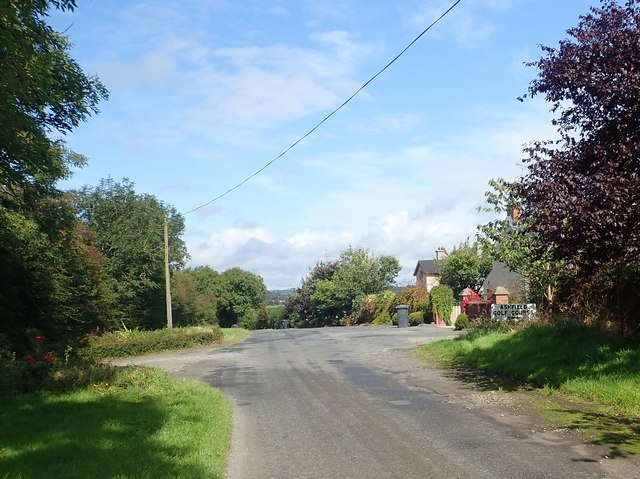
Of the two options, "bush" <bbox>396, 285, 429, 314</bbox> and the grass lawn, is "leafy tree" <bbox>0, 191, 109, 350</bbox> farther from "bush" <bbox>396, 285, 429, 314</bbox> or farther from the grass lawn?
"bush" <bbox>396, 285, 429, 314</bbox>

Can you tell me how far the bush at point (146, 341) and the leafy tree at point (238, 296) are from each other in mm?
63399

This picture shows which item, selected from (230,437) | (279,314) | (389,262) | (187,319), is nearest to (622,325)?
(230,437)

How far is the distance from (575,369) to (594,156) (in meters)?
4.30

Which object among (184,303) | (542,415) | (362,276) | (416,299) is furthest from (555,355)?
(362,276)

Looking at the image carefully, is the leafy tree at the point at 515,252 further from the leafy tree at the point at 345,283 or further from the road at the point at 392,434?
the leafy tree at the point at 345,283

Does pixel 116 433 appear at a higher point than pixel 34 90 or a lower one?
lower

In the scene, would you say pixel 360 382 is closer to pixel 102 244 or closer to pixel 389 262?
pixel 102 244

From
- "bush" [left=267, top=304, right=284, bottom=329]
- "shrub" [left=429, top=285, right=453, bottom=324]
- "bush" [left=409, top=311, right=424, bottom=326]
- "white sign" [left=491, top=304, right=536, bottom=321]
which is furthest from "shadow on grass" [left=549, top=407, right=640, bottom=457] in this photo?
"bush" [left=267, top=304, right=284, bottom=329]

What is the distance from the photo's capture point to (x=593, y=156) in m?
10.3

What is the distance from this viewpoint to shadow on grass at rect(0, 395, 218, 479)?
625cm

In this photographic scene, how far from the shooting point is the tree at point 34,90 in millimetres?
7484

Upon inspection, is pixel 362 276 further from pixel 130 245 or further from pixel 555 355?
pixel 555 355

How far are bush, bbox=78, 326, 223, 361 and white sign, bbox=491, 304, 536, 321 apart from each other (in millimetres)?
16536

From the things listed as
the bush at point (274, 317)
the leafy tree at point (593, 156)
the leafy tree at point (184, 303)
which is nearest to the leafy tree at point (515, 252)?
the leafy tree at point (593, 156)
